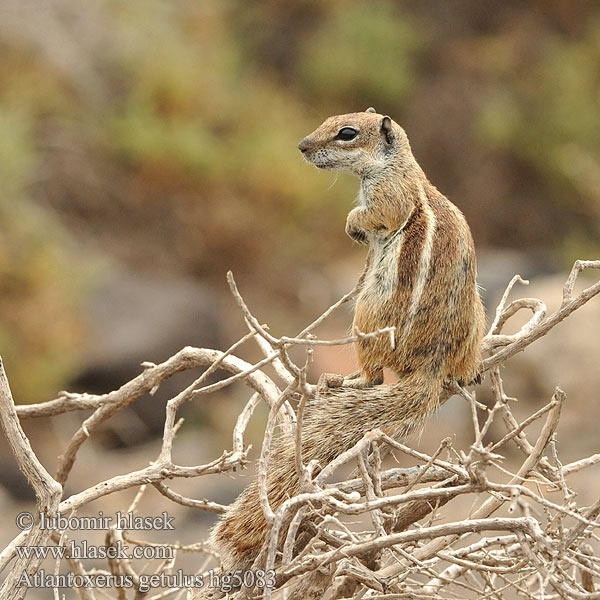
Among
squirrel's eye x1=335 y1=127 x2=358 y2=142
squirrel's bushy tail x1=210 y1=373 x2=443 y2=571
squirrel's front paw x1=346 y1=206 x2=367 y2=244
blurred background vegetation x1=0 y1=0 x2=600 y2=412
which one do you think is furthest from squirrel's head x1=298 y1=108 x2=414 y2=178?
blurred background vegetation x1=0 y1=0 x2=600 y2=412

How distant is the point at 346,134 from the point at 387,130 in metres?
0.13

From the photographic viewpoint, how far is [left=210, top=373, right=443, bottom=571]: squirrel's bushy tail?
2312mm

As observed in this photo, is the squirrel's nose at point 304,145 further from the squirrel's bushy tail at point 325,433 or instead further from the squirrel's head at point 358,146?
the squirrel's bushy tail at point 325,433

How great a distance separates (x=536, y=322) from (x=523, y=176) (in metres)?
10.8

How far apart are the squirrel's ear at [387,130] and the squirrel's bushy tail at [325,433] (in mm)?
832

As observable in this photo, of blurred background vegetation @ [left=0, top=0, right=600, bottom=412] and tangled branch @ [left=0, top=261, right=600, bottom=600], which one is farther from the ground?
tangled branch @ [left=0, top=261, right=600, bottom=600]

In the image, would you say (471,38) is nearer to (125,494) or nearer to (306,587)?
(125,494)

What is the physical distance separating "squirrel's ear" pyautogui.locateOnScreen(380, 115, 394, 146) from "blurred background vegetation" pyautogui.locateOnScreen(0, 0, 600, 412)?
5770mm

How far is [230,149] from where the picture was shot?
11.4m

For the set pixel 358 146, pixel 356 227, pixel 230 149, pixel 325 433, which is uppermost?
pixel 358 146

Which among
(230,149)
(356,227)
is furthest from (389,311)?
(230,149)

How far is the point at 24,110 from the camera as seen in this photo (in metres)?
10.1

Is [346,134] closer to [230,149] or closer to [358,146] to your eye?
[358,146]

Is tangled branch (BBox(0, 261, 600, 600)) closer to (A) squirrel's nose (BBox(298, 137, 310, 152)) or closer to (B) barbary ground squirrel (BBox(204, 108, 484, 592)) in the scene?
(B) barbary ground squirrel (BBox(204, 108, 484, 592))
